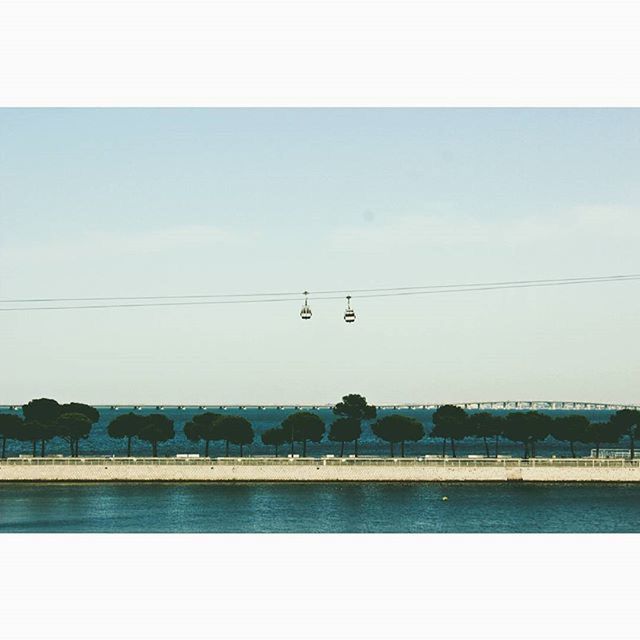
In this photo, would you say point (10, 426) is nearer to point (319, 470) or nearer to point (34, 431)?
point (34, 431)

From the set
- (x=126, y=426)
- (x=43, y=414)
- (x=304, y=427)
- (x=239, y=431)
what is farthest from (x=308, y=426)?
(x=43, y=414)

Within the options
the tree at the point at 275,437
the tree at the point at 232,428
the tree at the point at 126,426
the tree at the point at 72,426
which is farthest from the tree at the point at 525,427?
the tree at the point at 72,426

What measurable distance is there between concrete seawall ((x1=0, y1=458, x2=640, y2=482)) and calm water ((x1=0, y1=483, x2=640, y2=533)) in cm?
69

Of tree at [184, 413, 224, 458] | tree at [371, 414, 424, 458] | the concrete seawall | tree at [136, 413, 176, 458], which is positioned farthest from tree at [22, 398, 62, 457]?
tree at [371, 414, 424, 458]

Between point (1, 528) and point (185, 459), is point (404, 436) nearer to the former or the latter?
point (185, 459)

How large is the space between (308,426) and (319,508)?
52.0 ft

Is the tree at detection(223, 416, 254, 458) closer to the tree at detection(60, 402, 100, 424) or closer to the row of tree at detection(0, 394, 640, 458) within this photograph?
the row of tree at detection(0, 394, 640, 458)

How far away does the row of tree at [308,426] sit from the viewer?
167ft

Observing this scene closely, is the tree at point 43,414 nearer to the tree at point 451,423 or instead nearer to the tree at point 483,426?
the tree at point 451,423

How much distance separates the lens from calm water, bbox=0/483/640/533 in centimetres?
Result: 3297

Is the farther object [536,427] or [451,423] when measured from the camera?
[451,423]

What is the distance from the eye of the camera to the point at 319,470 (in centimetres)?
4547

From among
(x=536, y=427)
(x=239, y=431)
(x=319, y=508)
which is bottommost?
(x=319, y=508)

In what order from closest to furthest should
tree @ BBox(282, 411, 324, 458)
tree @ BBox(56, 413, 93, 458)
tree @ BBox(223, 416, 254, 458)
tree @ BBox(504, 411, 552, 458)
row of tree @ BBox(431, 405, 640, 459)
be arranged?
tree @ BBox(56, 413, 93, 458) → tree @ BBox(223, 416, 254, 458) → tree @ BBox(282, 411, 324, 458) → row of tree @ BBox(431, 405, 640, 459) → tree @ BBox(504, 411, 552, 458)
